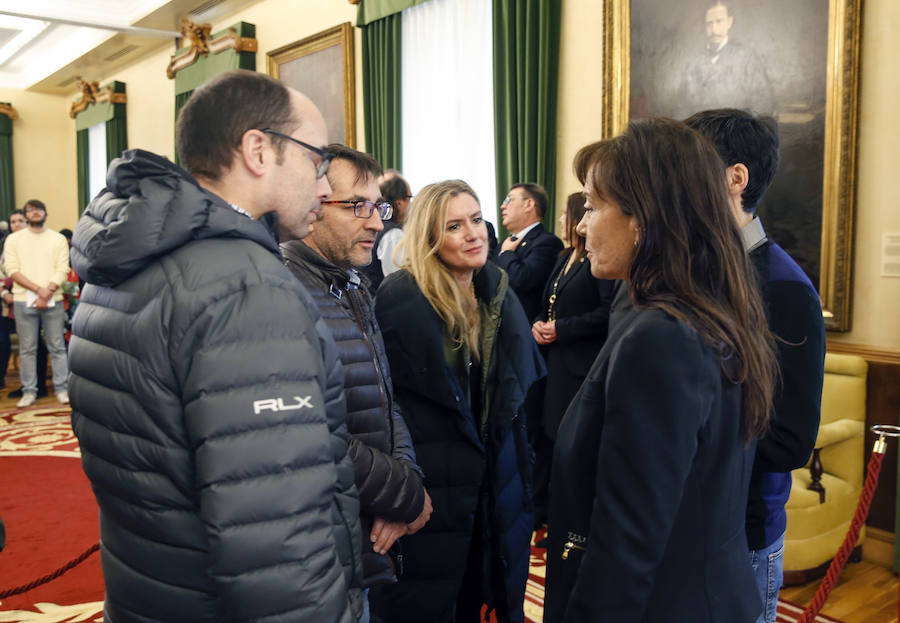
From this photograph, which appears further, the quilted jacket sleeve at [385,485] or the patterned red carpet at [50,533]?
the patterned red carpet at [50,533]

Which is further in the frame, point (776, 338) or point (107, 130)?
point (107, 130)

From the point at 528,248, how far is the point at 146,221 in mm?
3394

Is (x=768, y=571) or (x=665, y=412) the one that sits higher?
(x=665, y=412)

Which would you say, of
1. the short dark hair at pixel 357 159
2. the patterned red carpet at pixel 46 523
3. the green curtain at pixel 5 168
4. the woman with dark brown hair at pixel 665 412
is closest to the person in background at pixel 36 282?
the patterned red carpet at pixel 46 523

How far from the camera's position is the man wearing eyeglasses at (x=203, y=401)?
103 centimetres

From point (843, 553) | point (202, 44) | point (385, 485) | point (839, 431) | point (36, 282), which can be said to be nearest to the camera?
point (385, 485)

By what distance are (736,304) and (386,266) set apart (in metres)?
2.84

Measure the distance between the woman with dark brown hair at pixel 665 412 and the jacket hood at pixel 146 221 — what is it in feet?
2.08

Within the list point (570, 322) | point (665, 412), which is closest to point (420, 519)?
point (665, 412)

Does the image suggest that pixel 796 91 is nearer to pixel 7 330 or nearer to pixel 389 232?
pixel 389 232

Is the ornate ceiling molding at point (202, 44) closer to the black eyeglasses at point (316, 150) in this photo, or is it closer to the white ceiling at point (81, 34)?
the white ceiling at point (81, 34)

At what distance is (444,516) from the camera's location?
2.29 metres

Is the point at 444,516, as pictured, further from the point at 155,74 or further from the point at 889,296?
the point at 155,74

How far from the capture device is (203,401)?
3.38 feet
